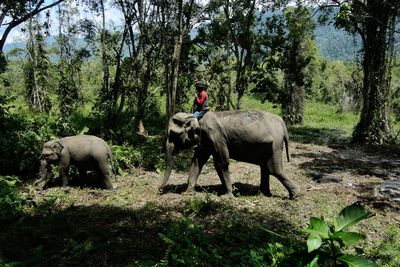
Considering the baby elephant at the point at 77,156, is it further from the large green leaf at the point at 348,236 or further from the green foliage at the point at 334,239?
the large green leaf at the point at 348,236

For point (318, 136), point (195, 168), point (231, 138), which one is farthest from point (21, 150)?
point (318, 136)

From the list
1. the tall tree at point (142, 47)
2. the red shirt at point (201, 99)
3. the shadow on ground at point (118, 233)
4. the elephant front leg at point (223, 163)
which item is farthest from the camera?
the tall tree at point (142, 47)

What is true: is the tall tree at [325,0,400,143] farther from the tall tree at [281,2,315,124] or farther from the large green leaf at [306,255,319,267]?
the large green leaf at [306,255,319,267]

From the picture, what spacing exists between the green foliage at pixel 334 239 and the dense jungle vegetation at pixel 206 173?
13mm

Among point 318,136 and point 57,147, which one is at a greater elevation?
point 57,147

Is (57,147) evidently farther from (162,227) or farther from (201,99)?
(162,227)

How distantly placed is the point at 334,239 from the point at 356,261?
0.92 ft

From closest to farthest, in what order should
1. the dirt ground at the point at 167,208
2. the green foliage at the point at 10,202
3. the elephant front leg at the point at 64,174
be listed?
1. the dirt ground at the point at 167,208
2. the green foliage at the point at 10,202
3. the elephant front leg at the point at 64,174

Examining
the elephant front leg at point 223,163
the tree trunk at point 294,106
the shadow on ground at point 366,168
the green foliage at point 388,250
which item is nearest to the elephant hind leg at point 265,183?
the elephant front leg at point 223,163

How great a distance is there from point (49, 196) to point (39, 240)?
250cm

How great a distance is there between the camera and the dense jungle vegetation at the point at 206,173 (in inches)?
239

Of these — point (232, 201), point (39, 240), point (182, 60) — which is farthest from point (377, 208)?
point (182, 60)

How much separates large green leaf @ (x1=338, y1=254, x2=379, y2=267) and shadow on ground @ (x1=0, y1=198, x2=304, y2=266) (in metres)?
1.45

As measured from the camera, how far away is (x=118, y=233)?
23.4ft
